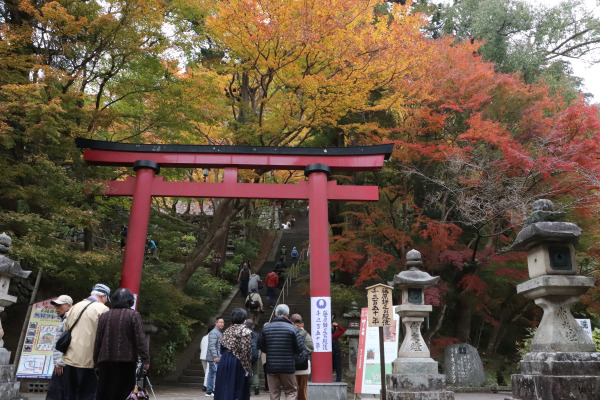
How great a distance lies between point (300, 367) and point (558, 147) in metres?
9.92

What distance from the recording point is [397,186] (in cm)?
1432

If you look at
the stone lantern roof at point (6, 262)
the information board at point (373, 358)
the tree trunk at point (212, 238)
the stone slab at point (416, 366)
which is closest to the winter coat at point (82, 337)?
the stone lantern roof at point (6, 262)

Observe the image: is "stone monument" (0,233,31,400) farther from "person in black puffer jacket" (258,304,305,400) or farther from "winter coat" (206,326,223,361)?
"person in black puffer jacket" (258,304,305,400)

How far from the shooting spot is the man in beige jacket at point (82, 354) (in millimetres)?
5121

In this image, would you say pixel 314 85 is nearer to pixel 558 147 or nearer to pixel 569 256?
pixel 558 147

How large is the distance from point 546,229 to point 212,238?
9.12 metres

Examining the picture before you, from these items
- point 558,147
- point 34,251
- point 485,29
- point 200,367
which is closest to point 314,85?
point 558,147

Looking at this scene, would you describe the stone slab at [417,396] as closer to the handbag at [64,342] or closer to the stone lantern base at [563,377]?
the stone lantern base at [563,377]

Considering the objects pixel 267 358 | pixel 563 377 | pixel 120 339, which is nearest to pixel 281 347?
pixel 267 358

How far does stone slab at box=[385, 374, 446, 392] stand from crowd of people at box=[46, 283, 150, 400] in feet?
15.6

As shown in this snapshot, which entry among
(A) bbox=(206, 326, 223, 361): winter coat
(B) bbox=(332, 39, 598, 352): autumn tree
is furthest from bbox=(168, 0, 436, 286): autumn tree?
(A) bbox=(206, 326, 223, 361): winter coat

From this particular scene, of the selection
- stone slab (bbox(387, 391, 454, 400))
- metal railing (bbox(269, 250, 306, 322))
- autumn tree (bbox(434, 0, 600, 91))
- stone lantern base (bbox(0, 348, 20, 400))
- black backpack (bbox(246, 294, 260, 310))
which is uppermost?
autumn tree (bbox(434, 0, 600, 91))

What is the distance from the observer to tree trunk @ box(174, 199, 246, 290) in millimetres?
12641

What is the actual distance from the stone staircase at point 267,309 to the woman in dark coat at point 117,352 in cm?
609
